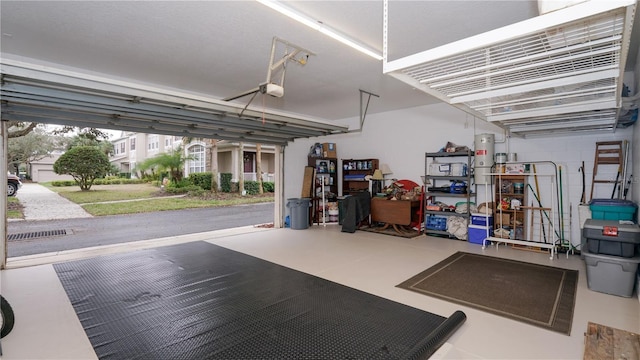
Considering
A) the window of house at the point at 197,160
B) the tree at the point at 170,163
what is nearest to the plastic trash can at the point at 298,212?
the tree at the point at 170,163

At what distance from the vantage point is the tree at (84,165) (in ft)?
33.5

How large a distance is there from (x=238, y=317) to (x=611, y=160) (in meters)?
5.95

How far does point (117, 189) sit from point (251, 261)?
10173 mm

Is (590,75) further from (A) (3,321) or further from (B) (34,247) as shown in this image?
(B) (34,247)

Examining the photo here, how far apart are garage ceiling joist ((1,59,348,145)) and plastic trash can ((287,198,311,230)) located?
2.10 metres

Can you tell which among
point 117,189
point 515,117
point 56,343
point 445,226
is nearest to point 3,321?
point 56,343

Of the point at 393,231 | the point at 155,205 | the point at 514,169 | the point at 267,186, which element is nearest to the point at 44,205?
the point at 155,205

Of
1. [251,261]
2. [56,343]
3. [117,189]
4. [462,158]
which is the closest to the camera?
[56,343]

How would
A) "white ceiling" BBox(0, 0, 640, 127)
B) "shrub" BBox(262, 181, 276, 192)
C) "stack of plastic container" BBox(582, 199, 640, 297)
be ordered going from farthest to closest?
"shrub" BBox(262, 181, 276, 192), "stack of plastic container" BBox(582, 199, 640, 297), "white ceiling" BBox(0, 0, 640, 127)

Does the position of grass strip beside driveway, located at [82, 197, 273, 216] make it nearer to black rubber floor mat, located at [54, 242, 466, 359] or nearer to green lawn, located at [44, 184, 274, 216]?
green lawn, located at [44, 184, 274, 216]

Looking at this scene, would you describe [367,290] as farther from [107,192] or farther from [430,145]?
[107,192]

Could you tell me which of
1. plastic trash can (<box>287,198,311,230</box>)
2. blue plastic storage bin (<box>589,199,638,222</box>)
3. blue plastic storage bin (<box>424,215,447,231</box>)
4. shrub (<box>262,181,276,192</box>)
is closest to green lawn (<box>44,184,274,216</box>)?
shrub (<box>262,181,276,192</box>)

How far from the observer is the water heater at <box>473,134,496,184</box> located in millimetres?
5703

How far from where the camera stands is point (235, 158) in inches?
617
